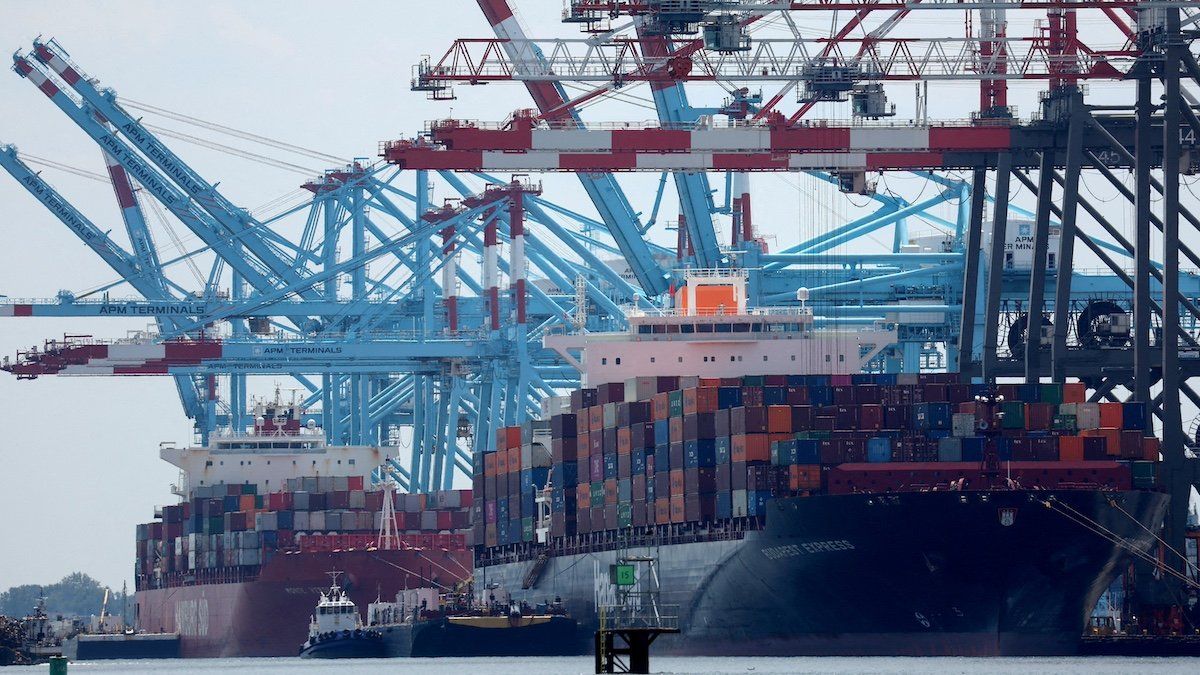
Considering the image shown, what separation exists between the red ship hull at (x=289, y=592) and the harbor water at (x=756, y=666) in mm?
9468

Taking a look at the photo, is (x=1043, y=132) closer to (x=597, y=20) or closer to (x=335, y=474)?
(x=597, y=20)

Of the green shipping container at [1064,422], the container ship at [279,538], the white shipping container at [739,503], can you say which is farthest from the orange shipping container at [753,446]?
the container ship at [279,538]

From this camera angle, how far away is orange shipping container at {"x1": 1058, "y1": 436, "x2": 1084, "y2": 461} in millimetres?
58594

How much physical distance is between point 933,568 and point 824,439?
3.68m

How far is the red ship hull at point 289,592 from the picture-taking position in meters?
84.9

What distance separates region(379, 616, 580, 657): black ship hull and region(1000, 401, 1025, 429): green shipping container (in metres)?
14.7

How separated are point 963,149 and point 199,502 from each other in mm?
36614

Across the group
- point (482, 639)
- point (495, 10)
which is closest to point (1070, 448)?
point (482, 639)

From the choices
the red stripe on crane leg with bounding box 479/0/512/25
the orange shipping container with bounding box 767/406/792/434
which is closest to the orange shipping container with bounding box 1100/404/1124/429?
the orange shipping container with bounding box 767/406/792/434

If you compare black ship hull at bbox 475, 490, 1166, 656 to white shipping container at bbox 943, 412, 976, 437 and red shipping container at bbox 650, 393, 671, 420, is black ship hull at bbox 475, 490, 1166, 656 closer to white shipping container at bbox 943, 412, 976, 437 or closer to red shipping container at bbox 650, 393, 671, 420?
white shipping container at bbox 943, 412, 976, 437

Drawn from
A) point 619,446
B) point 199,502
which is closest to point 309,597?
→ point 199,502

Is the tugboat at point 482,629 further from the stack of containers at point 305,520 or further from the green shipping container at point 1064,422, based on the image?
the green shipping container at point 1064,422

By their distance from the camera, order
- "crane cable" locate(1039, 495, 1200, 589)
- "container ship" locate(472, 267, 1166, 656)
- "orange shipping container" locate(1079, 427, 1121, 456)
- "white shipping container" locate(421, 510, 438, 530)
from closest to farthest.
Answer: "crane cable" locate(1039, 495, 1200, 589) → "container ship" locate(472, 267, 1166, 656) → "orange shipping container" locate(1079, 427, 1121, 456) → "white shipping container" locate(421, 510, 438, 530)

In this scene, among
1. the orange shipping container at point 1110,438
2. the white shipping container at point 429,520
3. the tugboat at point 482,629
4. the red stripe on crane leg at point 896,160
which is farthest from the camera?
the white shipping container at point 429,520
